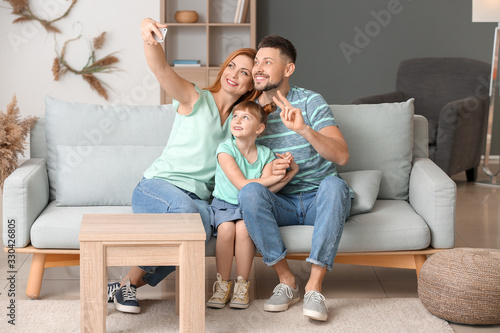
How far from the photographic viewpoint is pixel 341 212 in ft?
7.81

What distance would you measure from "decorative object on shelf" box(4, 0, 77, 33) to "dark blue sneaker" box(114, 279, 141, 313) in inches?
151

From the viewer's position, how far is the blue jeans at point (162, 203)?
7.98 ft

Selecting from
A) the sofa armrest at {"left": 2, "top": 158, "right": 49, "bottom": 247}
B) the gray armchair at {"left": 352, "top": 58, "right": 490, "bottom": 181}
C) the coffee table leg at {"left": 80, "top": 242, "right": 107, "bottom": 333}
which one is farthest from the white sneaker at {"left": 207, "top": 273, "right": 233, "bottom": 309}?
the gray armchair at {"left": 352, "top": 58, "right": 490, "bottom": 181}

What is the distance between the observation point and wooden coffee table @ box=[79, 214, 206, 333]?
2035 mm

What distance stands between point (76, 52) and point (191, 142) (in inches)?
139

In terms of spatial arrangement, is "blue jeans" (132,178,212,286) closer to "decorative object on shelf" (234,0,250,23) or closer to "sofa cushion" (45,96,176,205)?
"sofa cushion" (45,96,176,205)

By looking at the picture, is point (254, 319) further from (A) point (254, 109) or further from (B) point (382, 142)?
(B) point (382, 142)

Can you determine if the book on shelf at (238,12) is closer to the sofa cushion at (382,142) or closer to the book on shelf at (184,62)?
the book on shelf at (184,62)

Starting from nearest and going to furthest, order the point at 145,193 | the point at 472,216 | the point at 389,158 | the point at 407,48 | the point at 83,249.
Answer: the point at 83,249, the point at 145,193, the point at 389,158, the point at 472,216, the point at 407,48

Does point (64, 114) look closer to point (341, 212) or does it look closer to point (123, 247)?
point (123, 247)

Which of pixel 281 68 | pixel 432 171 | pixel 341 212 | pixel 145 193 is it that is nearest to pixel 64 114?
pixel 145 193

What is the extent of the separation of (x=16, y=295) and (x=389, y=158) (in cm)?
165

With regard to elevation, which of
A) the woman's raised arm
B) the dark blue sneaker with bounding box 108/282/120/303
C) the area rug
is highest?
the woman's raised arm

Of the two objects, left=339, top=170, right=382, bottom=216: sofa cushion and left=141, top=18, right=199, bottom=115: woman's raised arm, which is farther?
left=339, top=170, right=382, bottom=216: sofa cushion
